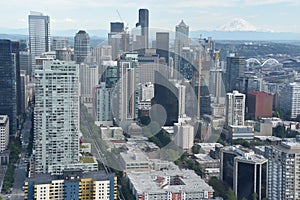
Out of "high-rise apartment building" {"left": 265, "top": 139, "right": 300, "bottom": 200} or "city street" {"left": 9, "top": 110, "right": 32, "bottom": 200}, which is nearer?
"high-rise apartment building" {"left": 265, "top": 139, "right": 300, "bottom": 200}

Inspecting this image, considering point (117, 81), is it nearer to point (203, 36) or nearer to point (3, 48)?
point (3, 48)

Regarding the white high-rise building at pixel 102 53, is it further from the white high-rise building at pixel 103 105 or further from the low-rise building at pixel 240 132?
the low-rise building at pixel 240 132

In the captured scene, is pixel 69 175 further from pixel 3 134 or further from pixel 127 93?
pixel 127 93

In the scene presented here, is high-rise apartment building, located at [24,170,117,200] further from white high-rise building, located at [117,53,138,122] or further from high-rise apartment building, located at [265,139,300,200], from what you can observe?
white high-rise building, located at [117,53,138,122]

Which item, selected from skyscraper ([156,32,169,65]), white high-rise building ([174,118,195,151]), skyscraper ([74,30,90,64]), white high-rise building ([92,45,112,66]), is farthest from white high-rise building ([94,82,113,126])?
skyscraper ([74,30,90,64])

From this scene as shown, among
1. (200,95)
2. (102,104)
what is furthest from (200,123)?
(102,104)

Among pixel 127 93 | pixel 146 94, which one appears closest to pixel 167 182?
pixel 127 93
